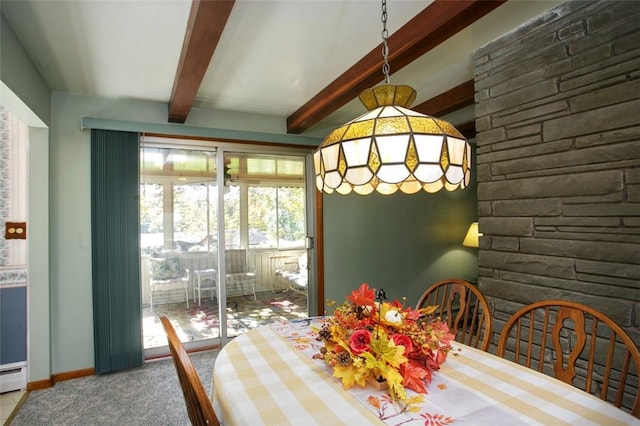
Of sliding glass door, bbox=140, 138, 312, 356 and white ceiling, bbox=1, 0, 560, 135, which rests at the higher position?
white ceiling, bbox=1, 0, 560, 135

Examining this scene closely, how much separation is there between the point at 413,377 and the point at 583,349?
106 cm

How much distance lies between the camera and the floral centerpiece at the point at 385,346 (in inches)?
43.2

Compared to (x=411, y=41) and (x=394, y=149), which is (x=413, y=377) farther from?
(x=411, y=41)

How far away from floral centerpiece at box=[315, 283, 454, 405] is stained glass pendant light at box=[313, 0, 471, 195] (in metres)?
0.44

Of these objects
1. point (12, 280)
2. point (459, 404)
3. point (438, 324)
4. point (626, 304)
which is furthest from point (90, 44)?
point (626, 304)

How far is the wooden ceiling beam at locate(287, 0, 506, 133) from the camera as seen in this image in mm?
1607

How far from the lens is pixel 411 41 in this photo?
6.09 ft

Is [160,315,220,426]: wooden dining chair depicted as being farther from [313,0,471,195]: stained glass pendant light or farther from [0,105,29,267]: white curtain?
[0,105,29,267]: white curtain

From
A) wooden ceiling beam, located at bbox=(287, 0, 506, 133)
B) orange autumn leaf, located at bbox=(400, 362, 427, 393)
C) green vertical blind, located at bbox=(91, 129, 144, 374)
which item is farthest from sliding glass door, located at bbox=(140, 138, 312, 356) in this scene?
orange autumn leaf, located at bbox=(400, 362, 427, 393)

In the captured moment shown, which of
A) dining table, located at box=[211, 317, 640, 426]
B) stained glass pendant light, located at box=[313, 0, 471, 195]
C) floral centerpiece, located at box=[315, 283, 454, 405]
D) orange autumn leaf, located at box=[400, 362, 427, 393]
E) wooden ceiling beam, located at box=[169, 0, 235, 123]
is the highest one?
wooden ceiling beam, located at box=[169, 0, 235, 123]

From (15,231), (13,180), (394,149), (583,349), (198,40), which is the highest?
(198,40)

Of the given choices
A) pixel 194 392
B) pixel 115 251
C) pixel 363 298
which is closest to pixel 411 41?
pixel 363 298

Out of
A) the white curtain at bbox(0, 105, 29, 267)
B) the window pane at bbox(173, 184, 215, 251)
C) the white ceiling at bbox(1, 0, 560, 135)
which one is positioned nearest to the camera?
the white ceiling at bbox(1, 0, 560, 135)

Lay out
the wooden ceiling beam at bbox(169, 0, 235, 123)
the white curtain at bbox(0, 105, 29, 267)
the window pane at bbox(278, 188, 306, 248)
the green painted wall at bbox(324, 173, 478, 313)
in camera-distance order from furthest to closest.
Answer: the green painted wall at bbox(324, 173, 478, 313)
the window pane at bbox(278, 188, 306, 248)
the white curtain at bbox(0, 105, 29, 267)
the wooden ceiling beam at bbox(169, 0, 235, 123)
